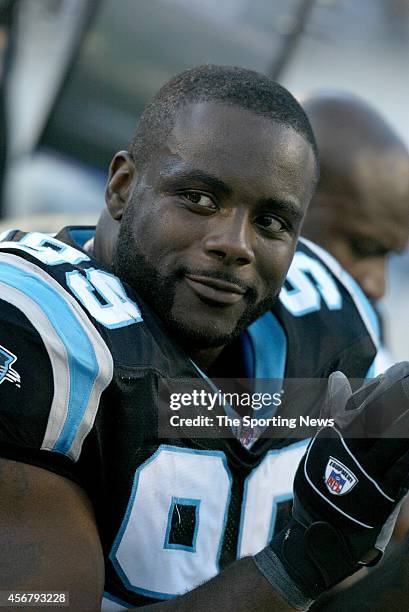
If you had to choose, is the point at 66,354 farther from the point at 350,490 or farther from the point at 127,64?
the point at 127,64

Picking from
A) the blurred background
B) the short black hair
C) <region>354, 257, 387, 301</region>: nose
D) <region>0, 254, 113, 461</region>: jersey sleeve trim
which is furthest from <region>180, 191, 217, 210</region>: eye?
the blurred background

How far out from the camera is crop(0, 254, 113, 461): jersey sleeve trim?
47.3 inches

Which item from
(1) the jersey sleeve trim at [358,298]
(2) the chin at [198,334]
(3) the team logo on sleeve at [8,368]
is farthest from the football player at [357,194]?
(3) the team logo on sleeve at [8,368]

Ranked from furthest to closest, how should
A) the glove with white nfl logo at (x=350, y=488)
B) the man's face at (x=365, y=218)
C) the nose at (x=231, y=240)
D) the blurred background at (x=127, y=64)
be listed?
1. the blurred background at (x=127, y=64)
2. the man's face at (x=365, y=218)
3. the nose at (x=231, y=240)
4. the glove with white nfl logo at (x=350, y=488)

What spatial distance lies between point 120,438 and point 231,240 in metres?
0.32

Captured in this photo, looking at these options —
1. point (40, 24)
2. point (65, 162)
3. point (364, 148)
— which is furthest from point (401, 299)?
point (364, 148)

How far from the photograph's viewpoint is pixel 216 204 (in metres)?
1.42

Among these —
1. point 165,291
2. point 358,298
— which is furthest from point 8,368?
point 358,298

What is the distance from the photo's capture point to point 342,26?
15.0 ft

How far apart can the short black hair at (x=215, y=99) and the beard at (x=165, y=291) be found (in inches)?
4.7

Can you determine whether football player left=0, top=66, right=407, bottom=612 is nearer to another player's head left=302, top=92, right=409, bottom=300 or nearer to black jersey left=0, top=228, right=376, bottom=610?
black jersey left=0, top=228, right=376, bottom=610

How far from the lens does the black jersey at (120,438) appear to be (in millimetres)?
1202

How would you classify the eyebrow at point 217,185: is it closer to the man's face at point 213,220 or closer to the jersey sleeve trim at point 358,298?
the man's face at point 213,220

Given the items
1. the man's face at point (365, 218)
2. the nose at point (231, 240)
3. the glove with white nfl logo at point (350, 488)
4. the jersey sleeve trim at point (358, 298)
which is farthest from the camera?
the man's face at point (365, 218)
